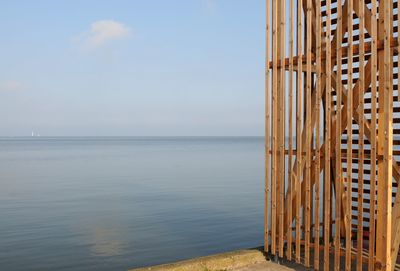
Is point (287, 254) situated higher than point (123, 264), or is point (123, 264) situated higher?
point (287, 254)

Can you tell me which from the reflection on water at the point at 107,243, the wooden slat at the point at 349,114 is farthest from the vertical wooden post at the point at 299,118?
the reflection on water at the point at 107,243

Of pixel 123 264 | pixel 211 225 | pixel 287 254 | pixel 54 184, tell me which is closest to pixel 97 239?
pixel 123 264

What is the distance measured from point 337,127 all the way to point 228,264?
2638mm

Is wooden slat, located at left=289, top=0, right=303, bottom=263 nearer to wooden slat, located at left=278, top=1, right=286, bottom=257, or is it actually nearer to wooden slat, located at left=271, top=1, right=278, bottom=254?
wooden slat, located at left=278, top=1, right=286, bottom=257

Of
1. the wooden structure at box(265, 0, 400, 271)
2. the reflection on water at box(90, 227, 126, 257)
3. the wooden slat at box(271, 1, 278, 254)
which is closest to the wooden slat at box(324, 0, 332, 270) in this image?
the wooden structure at box(265, 0, 400, 271)

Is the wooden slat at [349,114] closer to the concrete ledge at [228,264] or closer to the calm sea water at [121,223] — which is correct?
the concrete ledge at [228,264]

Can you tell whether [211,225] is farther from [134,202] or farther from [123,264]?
[134,202]

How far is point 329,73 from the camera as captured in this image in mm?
6230

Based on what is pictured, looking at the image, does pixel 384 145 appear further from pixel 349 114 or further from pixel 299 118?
pixel 299 118

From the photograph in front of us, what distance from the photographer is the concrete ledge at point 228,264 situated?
6.66 metres

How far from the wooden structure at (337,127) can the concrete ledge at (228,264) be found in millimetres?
285

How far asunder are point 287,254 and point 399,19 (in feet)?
12.5

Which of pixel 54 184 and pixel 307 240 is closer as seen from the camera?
pixel 307 240

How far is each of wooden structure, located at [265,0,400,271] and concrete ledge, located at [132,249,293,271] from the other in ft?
0.94
